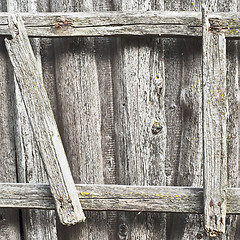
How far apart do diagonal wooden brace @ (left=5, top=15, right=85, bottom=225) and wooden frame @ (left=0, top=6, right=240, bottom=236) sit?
0.07m

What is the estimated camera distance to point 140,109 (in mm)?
1509

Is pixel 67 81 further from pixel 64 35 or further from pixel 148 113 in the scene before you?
pixel 148 113

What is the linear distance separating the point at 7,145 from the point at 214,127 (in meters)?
1.03

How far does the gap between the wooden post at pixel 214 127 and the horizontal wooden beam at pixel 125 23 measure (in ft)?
0.23

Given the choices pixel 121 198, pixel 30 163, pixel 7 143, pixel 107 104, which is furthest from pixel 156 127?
pixel 7 143

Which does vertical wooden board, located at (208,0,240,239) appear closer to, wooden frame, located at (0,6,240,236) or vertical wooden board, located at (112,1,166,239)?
→ wooden frame, located at (0,6,240,236)

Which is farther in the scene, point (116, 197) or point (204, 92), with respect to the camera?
point (116, 197)

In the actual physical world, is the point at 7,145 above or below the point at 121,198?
above

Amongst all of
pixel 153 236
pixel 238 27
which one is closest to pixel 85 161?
pixel 153 236

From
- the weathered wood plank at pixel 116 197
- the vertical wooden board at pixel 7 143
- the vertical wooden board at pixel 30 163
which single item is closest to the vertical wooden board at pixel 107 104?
the weathered wood plank at pixel 116 197

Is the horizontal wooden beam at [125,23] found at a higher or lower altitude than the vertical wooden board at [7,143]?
higher

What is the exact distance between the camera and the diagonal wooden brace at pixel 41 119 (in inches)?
54.9

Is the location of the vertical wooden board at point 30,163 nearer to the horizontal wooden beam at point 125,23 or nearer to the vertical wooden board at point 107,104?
the horizontal wooden beam at point 125,23

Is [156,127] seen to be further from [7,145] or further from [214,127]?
[7,145]
